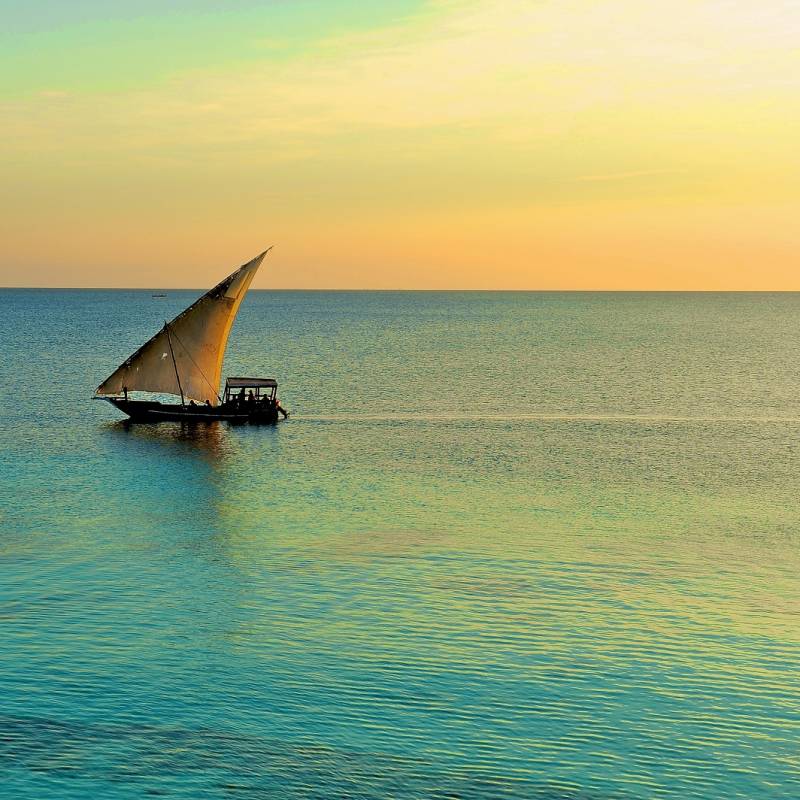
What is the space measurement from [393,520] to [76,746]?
1170 inches

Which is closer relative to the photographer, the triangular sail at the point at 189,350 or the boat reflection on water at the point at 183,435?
the boat reflection on water at the point at 183,435

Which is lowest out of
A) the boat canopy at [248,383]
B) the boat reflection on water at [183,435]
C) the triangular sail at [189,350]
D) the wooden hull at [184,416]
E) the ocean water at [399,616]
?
the ocean water at [399,616]

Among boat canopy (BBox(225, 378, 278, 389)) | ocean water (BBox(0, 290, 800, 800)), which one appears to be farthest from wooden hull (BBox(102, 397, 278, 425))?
ocean water (BBox(0, 290, 800, 800))

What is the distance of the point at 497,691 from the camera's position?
35.8m

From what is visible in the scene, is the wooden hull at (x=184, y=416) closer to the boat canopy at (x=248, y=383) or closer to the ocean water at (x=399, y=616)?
the boat canopy at (x=248, y=383)

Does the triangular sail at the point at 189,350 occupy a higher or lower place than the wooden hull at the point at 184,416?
higher

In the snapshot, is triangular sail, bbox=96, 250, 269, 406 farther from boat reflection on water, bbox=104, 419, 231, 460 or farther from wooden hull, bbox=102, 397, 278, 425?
boat reflection on water, bbox=104, 419, 231, 460

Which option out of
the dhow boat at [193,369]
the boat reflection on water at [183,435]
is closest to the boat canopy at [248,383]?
the dhow boat at [193,369]

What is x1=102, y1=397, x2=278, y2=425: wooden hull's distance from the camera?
316 ft

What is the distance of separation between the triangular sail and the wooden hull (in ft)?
4.44

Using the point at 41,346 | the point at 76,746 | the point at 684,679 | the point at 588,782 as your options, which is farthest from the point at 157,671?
the point at 41,346

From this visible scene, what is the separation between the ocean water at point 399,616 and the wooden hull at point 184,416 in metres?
5.94

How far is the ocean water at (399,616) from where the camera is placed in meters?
31.1

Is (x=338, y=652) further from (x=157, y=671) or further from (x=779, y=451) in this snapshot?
(x=779, y=451)
